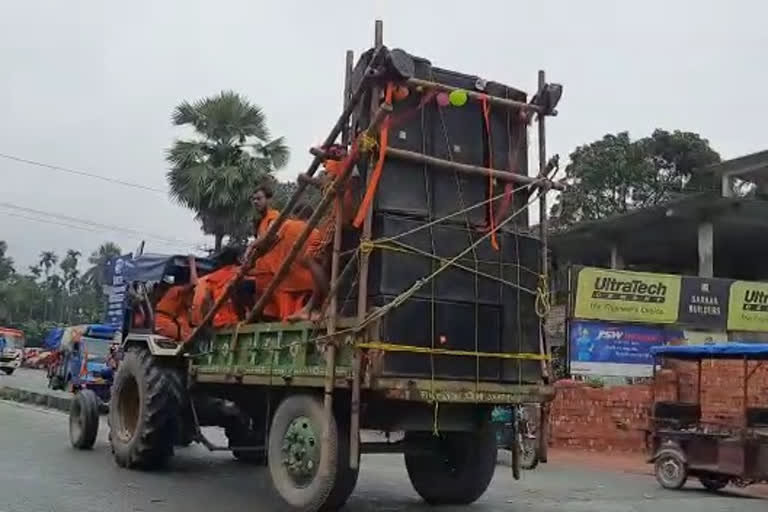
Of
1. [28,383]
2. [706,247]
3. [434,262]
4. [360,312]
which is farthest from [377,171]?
[28,383]

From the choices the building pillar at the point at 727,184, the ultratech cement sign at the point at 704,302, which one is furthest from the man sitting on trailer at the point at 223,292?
the building pillar at the point at 727,184

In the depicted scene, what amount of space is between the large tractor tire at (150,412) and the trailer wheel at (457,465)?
2913 mm

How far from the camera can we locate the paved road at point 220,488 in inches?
334

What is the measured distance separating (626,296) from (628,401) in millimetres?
2870

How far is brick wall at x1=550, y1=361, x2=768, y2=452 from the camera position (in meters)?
17.9

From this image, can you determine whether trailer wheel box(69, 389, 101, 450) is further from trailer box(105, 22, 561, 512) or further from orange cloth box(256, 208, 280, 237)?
orange cloth box(256, 208, 280, 237)

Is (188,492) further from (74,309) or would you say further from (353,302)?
(74,309)

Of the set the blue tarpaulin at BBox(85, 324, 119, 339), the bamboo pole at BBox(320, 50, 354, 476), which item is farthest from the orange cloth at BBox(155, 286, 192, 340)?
the blue tarpaulin at BBox(85, 324, 119, 339)

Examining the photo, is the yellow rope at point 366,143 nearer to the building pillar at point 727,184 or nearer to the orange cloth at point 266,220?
the orange cloth at point 266,220

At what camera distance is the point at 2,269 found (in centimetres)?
10325

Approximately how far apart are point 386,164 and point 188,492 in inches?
163

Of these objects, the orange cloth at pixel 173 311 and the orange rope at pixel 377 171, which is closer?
the orange rope at pixel 377 171

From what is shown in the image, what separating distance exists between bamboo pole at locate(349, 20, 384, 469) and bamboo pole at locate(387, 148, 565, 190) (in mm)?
361

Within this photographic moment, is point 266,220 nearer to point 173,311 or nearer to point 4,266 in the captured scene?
point 173,311
